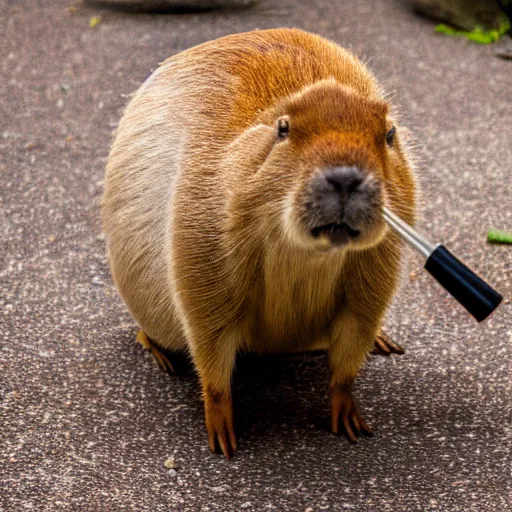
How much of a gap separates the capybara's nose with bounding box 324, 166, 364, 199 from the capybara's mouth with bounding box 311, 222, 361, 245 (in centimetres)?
12

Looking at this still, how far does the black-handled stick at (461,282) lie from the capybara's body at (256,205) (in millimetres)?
198

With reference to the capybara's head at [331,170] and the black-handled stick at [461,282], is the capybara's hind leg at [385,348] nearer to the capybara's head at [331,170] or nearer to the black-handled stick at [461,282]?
the capybara's head at [331,170]

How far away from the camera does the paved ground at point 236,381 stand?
3.54 meters

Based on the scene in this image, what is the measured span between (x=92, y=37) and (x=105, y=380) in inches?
196

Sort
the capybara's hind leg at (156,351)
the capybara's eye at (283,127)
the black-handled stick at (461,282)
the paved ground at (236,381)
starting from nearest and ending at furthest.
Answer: the black-handled stick at (461,282) → the capybara's eye at (283,127) → the paved ground at (236,381) → the capybara's hind leg at (156,351)

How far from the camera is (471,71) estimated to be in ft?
26.2

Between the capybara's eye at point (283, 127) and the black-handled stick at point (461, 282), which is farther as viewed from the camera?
the capybara's eye at point (283, 127)

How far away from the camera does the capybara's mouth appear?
300cm

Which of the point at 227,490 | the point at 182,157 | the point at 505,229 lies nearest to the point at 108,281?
the point at 182,157

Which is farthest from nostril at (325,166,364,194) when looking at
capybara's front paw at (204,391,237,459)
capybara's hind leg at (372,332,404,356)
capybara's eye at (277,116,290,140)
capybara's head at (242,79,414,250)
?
capybara's hind leg at (372,332,404,356)

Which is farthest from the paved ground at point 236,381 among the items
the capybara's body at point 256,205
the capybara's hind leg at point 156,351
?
the capybara's body at point 256,205

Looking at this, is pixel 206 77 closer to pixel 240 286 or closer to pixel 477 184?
pixel 240 286

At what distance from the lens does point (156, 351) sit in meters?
4.46

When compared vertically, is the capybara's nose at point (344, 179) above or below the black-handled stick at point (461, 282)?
above
